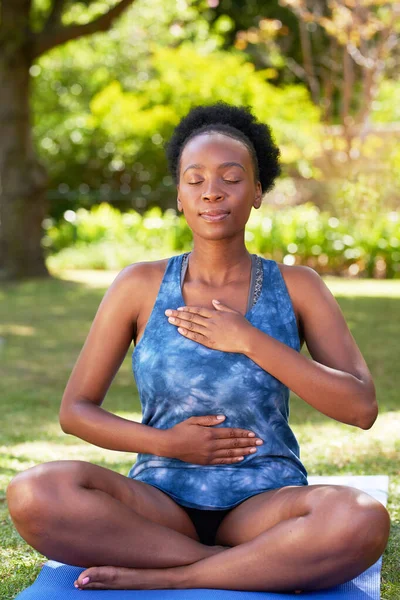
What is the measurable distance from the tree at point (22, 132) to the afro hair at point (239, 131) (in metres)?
8.85

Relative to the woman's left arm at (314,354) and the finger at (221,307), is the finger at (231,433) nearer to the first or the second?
the woman's left arm at (314,354)

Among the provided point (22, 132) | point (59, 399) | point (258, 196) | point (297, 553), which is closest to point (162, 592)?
point (297, 553)

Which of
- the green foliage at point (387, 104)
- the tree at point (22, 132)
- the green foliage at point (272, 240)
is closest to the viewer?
the tree at point (22, 132)

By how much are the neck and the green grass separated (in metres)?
1.07

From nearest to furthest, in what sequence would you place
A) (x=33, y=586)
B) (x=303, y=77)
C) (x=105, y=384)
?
(x=33, y=586)
(x=105, y=384)
(x=303, y=77)

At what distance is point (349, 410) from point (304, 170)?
43.3 feet

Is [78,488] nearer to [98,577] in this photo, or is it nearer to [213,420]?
[98,577]

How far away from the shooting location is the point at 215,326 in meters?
2.79

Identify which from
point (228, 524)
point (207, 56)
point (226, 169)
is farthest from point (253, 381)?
point (207, 56)

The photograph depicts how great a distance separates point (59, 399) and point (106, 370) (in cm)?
332

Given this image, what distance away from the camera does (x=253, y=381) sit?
2.79 meters

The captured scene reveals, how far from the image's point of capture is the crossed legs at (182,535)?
255 cm

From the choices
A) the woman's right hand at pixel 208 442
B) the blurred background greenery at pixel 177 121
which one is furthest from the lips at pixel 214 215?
the blurred background greenery at pixel 177 121

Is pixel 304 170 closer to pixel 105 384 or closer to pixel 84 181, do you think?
pixel 84 181
